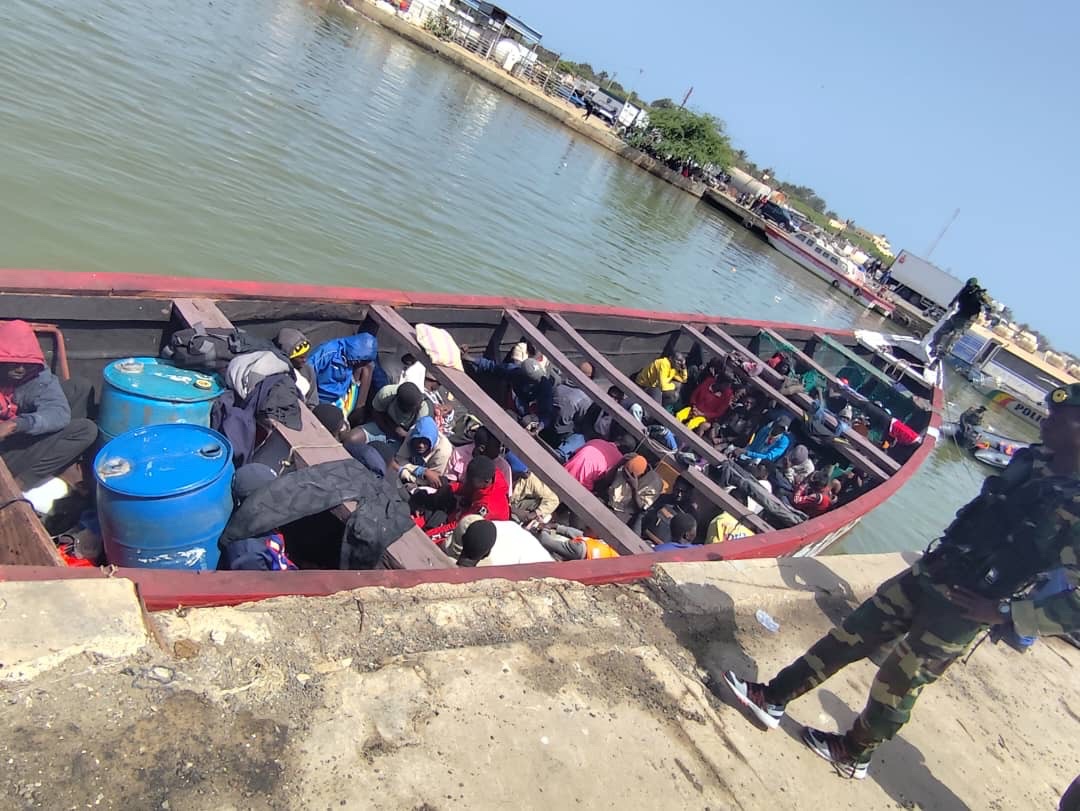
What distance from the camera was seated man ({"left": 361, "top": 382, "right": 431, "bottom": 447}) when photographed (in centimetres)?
484

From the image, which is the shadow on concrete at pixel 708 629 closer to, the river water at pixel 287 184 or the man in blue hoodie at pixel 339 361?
the man in blue hoodie at pixel 339 361

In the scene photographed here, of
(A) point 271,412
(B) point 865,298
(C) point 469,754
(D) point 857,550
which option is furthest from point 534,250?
(B) point 865,298

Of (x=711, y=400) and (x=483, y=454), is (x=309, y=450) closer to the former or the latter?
(x=483, y=454)

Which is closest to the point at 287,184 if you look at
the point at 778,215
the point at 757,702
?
the point at 757,702

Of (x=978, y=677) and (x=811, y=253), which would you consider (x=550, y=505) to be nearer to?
(x=978, y=677)

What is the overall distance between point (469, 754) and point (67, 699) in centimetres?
124

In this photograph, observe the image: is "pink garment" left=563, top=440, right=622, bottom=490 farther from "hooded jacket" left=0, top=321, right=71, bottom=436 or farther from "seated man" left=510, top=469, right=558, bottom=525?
"hooded jacket" left=0, top=321, right=71, bottom=436

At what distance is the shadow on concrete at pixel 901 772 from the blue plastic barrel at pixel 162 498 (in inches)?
112

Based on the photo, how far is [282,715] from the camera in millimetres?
2152

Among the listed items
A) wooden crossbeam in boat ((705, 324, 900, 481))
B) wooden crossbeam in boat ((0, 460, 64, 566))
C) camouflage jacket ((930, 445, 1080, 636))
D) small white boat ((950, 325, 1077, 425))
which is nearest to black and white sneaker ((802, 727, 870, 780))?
Result: camouflage jacket ((930, 445, 1080, 636))

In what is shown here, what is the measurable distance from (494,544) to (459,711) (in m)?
1.34

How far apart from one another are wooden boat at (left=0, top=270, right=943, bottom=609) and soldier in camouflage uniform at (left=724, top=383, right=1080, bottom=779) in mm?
1114

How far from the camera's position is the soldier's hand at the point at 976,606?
2.62 metres

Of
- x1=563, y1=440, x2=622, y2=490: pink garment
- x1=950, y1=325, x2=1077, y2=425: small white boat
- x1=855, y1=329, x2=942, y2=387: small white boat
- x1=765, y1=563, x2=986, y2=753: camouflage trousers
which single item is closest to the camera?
x1=765, y1=563, x2=986, y2=753: camouflage trousers
